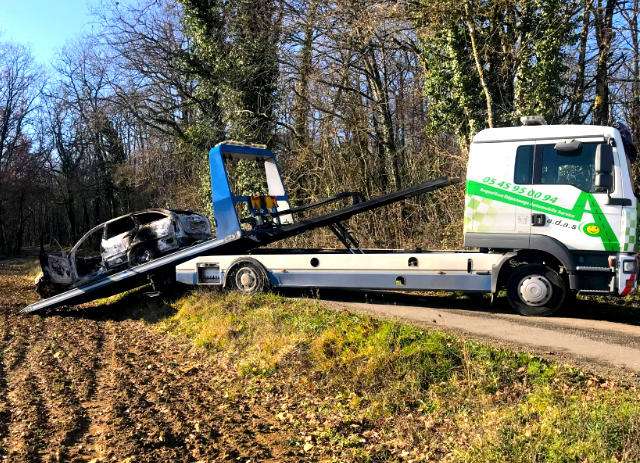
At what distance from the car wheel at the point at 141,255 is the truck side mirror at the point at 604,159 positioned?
9662mm

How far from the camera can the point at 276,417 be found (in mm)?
5918

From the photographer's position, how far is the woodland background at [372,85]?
40.7 ft

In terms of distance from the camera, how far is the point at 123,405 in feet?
20.8

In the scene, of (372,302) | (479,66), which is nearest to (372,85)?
(479,66)

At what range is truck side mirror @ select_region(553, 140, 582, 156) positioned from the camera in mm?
7348

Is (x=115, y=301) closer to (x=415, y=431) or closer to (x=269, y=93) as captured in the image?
(x=269, y=93)

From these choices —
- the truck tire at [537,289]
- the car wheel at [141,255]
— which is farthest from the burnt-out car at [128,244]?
the truck tire at [537,289]

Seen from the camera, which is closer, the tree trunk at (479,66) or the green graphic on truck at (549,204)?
the green graphic on truck at (549,204)

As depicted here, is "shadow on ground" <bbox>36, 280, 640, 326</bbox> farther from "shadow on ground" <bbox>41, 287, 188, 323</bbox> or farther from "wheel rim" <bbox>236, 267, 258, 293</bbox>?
"wheel rim" <bbox>236, 267, 258, 293</bbox>

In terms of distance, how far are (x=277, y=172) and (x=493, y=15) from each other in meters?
6.31

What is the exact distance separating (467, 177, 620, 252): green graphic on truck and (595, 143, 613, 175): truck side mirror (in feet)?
1.35

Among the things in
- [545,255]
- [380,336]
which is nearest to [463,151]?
[545,255]

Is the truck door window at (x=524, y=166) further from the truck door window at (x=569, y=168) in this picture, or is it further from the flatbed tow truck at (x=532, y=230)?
the truck door window at (x=569, y=168)

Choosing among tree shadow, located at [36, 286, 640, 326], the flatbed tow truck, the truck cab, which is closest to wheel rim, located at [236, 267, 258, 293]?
tree shadow, located at [36, 286, 640, 326]
